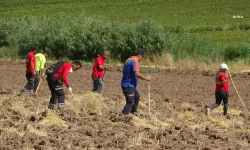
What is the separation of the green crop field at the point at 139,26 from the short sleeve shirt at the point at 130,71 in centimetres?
1921

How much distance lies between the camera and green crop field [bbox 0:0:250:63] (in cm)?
3603

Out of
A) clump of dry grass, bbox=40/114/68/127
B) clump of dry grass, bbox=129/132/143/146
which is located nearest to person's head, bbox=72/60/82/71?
clump of dry grass, bbox=40/114/68/127

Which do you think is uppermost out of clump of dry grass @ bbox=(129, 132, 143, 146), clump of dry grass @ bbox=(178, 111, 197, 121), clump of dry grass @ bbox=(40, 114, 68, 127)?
clump of dry grass @ bbox=(40, 114, 68, 127)

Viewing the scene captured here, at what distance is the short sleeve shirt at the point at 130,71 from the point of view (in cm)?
1558

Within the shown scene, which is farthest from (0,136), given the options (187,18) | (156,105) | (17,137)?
(187,18)

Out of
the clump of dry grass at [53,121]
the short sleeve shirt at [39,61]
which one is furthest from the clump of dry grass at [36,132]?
the short sleeve shirt at [39,61]

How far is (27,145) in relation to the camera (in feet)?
36.3

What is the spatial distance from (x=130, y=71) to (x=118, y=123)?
1708 millimetres

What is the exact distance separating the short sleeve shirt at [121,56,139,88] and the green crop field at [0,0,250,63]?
63.0 ft

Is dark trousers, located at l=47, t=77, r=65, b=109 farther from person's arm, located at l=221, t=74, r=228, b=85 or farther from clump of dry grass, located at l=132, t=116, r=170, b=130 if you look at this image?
person's arm, located at l=221, t=74, r=228, b=85

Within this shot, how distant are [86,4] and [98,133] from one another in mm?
61056

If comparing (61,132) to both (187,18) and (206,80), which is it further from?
(187,18)

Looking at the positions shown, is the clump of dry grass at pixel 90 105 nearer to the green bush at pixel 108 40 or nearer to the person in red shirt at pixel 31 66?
the person in red shirt at pixel 31 66

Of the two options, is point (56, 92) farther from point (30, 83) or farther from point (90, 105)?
point (30, 83)
